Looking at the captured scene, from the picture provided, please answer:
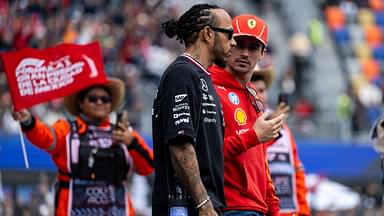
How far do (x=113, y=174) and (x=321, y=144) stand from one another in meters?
8.70

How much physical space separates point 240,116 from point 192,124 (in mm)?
1005

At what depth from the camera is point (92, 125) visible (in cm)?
934

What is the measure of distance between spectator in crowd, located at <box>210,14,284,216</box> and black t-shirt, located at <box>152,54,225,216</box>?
A: 0.42m

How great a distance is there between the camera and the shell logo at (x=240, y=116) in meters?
7.08

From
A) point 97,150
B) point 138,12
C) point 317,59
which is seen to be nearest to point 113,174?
point 97,150

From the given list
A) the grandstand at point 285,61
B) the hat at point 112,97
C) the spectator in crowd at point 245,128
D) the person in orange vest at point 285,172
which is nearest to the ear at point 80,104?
the hat at point 112,97

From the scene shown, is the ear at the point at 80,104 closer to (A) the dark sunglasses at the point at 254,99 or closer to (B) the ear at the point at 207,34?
(A) the dark sunglasses at the point at 254,99

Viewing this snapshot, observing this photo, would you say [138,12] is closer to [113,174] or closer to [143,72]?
[143,72]

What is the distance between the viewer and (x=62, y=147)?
29.8 feet

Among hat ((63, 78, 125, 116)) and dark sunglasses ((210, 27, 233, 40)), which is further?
hat ((63, 78, 125, 116))

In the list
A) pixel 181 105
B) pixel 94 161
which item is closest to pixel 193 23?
pixel 181 105

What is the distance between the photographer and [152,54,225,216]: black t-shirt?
617 cm

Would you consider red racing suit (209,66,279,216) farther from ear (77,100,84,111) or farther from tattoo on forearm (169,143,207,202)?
ear (77,100,84,111)

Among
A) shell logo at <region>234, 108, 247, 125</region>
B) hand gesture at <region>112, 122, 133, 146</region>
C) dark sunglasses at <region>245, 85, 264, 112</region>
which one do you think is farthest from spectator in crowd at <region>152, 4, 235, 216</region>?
hand gesture at <region>112, 122, 133, 146</region>
